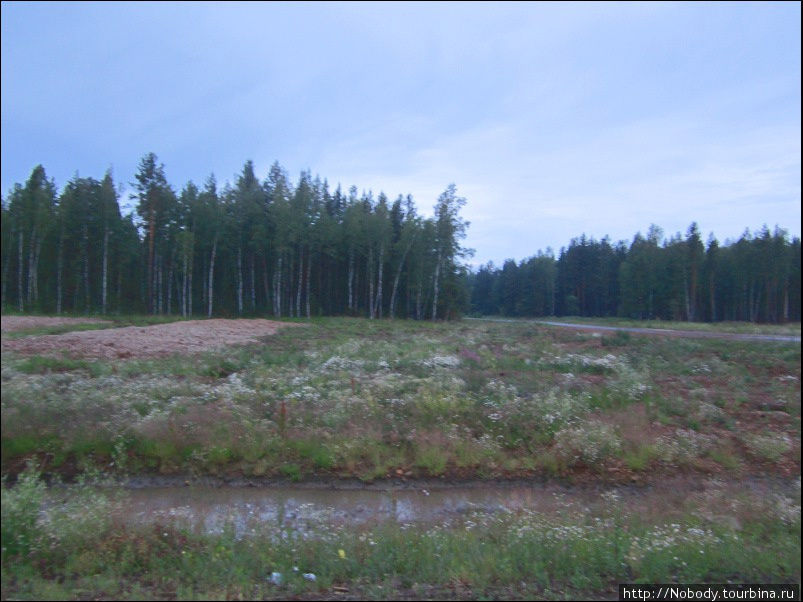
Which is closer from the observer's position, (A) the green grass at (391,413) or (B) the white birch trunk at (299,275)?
(A) the green grass at (391,413)

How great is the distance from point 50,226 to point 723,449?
1448cm

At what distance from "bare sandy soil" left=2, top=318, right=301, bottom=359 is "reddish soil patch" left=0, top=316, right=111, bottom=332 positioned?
0.12 metres

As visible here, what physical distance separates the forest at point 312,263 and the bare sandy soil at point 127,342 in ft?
1.58

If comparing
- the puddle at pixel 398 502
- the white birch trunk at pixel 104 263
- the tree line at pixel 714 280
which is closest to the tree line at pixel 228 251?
the white birch trunk at pixel 104 263

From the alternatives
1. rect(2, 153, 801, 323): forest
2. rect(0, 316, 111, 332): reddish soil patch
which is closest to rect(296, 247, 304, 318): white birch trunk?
rect(2, 153, 801, 323): forest

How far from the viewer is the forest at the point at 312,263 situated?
8.40 meters

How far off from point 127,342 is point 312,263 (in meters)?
42.2

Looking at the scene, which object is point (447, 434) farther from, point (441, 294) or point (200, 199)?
point (441, 294)

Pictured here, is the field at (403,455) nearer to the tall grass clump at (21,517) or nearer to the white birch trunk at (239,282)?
the tall grass clump at (21,517)

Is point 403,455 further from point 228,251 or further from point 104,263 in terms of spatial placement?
point 228,251

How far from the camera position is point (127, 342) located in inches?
381

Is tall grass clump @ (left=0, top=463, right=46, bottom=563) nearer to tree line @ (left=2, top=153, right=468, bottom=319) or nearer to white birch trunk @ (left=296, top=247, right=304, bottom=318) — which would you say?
tree line @ (left=2, top=153, right=468, bottom=319)

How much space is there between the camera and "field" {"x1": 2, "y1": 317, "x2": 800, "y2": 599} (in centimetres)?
577

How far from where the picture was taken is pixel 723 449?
1170 cm
